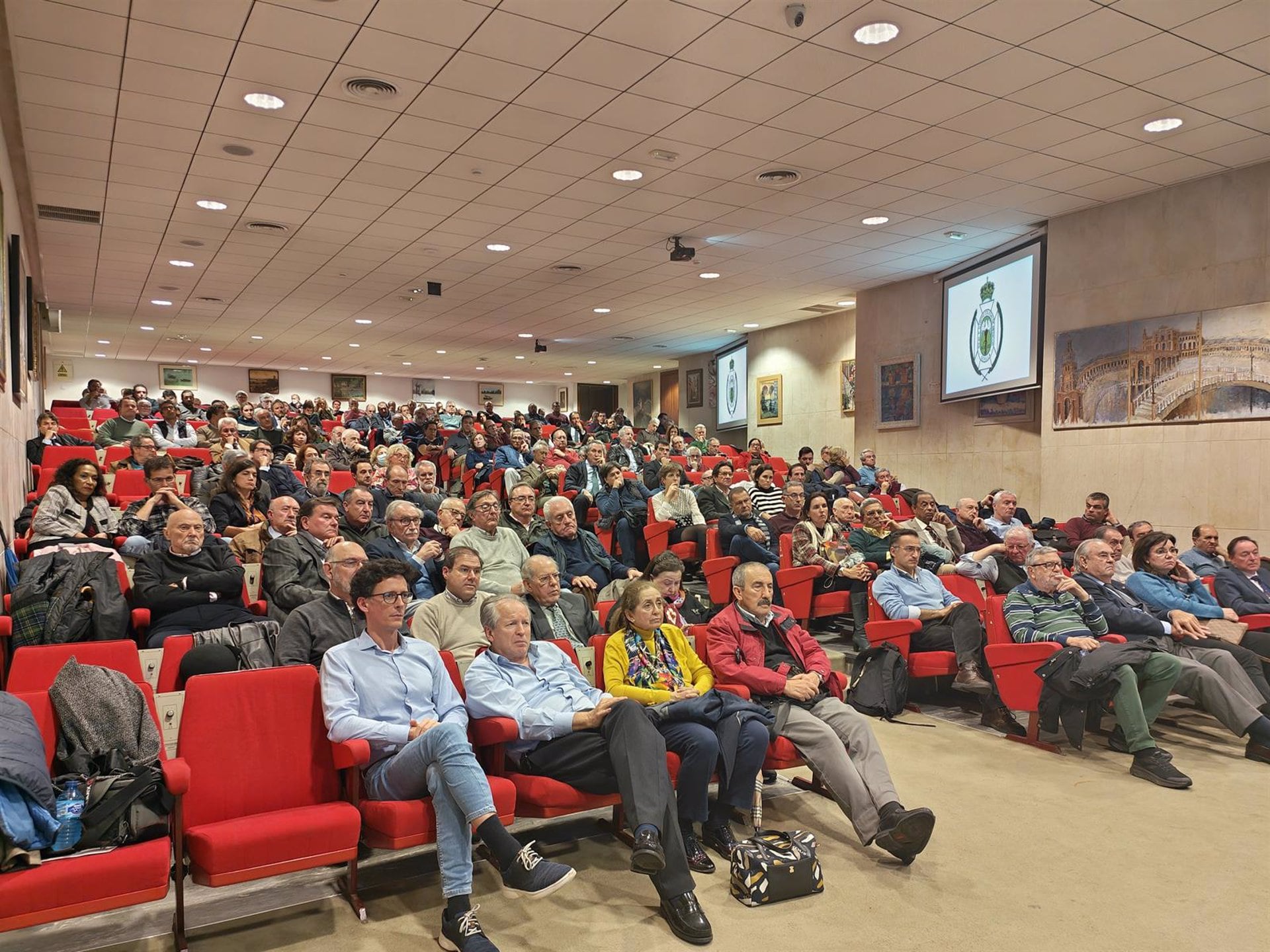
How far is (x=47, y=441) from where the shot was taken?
7.77 meters

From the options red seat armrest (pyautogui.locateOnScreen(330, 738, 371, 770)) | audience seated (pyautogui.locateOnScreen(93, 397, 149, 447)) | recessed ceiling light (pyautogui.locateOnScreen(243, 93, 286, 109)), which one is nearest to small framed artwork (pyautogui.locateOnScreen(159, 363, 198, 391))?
audience seated (pyautogui.locateOnScreen(93, 397, 149, 447))

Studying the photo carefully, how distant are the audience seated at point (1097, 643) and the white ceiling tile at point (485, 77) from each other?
397cm

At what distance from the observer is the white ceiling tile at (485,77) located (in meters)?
5.02

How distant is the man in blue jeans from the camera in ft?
8.20

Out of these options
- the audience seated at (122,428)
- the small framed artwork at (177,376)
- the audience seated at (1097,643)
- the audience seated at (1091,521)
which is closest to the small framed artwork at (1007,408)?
the audience seated at (1091,521)

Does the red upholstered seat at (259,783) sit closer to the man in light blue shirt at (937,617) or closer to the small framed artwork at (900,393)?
the man in light blue shirt at (937,617)

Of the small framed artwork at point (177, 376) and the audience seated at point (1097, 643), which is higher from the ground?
the small framed artwork at point (177, 376)

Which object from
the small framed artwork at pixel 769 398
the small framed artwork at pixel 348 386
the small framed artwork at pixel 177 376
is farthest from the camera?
the small framed artwork at pixel 348 386

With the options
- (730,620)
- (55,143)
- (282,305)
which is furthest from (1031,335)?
(282,305)

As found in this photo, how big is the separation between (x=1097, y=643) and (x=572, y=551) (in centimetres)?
277

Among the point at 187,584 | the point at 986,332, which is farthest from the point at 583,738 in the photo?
the point at 986,332

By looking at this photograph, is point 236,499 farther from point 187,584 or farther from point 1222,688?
point 1222,688

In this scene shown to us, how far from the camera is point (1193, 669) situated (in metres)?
4.29

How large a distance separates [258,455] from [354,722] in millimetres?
4571
